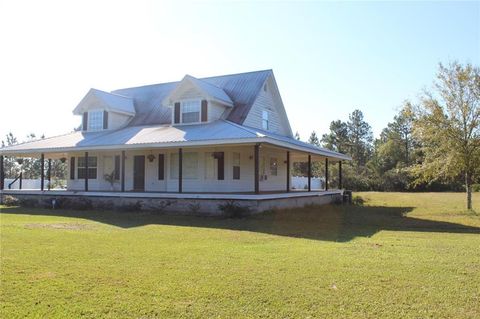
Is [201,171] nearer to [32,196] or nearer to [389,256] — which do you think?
[32,196]

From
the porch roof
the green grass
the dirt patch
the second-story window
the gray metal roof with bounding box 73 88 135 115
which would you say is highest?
the gray metal roof with bounding box 73 88 135 115

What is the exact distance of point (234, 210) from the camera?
649 inches

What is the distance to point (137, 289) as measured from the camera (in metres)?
6.18

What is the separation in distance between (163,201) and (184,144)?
247 centimetres

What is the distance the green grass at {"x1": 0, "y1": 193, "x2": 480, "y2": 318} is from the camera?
17.9 ft

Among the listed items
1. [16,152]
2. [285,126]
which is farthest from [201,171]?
[16,152]

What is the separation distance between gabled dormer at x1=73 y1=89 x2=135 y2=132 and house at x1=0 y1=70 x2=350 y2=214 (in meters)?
0.06

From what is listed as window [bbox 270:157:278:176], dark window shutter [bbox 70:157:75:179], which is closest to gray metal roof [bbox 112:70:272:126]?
window [bbox 270:157:278:176]

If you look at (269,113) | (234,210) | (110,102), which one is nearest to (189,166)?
(234,210)

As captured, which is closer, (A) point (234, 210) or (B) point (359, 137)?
(A) point (234, 210)

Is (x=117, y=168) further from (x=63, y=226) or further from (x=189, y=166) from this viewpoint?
(x=63, y=226)

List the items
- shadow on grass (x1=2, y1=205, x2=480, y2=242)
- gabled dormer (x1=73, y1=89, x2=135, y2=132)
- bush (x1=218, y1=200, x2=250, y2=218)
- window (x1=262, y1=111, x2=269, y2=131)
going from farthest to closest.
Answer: gabled dormer (x1=73, y1=89, x2=135, y2=132), window (x1=262, y1=111, x2=269, y2=131), bush (x1=218, y1=200, x2=250, y2=218), shadow on grass (x1=2, y1=205, x2=480, y2=242)

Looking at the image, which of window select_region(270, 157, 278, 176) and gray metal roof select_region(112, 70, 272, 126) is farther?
window select_region(270, 157, 278, 176)

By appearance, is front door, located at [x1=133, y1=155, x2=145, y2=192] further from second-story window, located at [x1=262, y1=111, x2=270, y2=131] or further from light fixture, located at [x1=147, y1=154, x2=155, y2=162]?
second-story window, located at [x1=262, y1=111, x2=270, y2=131]
